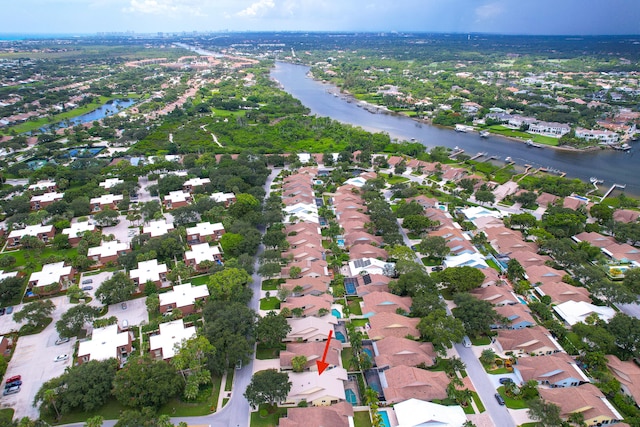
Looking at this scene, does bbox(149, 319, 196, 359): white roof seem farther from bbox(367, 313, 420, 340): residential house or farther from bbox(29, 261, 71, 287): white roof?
bbox(29, 261, 71, 287): white roof

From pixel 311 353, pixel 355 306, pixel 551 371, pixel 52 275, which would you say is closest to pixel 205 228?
pixel 52 275

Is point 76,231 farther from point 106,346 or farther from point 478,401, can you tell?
point 478,401

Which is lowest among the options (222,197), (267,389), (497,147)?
(267,389)

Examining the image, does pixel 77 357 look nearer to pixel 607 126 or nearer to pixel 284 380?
pixel 284 380

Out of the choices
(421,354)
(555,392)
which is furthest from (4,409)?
(555,392)

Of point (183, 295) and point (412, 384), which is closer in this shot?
point (412, 384)
